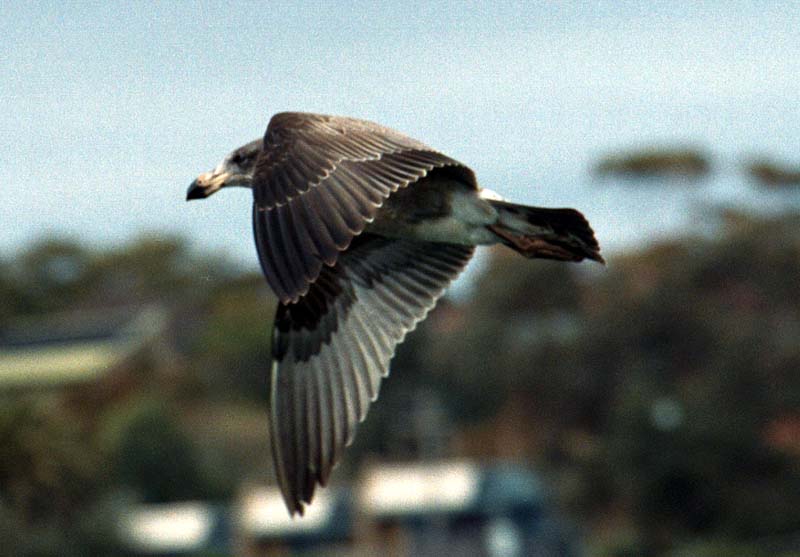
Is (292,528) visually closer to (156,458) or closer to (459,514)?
(459,514)

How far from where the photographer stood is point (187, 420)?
70.8m

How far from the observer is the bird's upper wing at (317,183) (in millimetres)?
9125

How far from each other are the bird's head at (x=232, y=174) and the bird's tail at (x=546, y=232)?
1171 mm

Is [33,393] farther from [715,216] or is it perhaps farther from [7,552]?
[7,552]

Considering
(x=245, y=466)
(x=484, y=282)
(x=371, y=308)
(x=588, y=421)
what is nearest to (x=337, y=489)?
(x=245, y=466)

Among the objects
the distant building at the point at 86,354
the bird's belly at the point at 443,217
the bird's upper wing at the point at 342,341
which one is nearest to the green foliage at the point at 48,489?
the bird's upper wing at the point at 342,341

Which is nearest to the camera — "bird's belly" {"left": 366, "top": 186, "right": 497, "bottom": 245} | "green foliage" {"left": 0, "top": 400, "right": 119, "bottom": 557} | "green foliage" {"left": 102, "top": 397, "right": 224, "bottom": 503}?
"bird's belly" {"left": 366, "top": 186, "right": 497, "bottom": 245}

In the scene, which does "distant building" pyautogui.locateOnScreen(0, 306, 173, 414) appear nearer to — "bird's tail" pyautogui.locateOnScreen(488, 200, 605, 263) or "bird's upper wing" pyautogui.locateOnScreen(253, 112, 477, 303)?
"bird's tail" pyautogui.locateOnScreen(488, 200, 605, 263)

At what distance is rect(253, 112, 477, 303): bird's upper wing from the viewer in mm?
9125

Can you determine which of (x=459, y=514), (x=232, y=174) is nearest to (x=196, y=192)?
(x=232, y=174)

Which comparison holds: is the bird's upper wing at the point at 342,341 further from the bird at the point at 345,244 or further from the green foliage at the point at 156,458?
the green foliage at the point at 156,458

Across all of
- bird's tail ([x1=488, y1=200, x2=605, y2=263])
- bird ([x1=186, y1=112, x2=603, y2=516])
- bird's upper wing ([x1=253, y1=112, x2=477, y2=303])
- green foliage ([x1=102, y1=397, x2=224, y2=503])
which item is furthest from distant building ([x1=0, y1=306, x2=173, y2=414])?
bird's upper wing ([x1=253, y1=112, x2=477, y2=303])

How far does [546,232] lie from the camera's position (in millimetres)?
10422

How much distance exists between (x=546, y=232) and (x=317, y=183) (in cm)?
142
